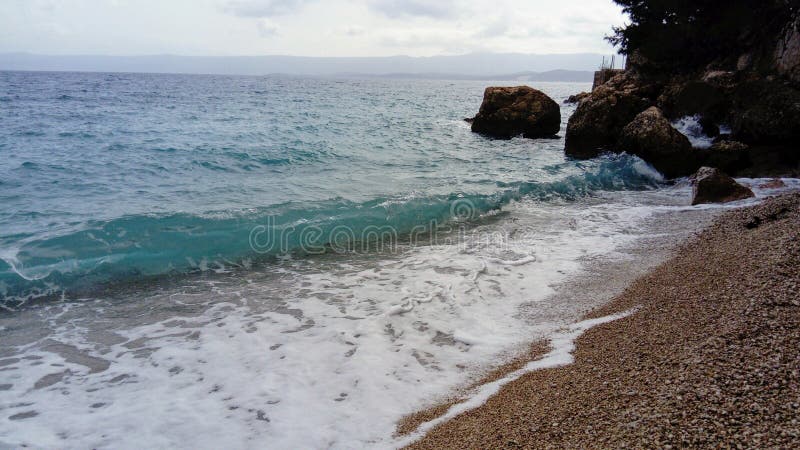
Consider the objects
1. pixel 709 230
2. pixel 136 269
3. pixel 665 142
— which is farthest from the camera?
pixel 665 142

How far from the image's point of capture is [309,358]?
4652mm

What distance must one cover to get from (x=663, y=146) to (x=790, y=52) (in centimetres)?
606

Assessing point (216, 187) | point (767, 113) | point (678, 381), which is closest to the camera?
point (678, 381)

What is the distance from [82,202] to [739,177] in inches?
601

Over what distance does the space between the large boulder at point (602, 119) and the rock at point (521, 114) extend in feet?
16.3

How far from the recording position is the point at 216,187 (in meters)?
11.7

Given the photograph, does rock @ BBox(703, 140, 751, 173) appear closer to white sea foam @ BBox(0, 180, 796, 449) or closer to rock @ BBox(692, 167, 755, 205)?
rock @ BBox(692, 167, 755, 205)

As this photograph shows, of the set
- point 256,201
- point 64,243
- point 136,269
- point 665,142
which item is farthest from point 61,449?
point 665,142

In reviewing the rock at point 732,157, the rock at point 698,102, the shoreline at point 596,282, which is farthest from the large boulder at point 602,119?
the shoreline at point 596,282

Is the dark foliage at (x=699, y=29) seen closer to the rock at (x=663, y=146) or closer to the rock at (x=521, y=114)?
the rock at (x=521, y=114)

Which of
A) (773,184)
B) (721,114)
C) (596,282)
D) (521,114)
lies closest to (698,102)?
(721,114)

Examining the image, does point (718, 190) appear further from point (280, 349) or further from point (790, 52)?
point (280, 349)

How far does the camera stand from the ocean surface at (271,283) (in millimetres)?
3949

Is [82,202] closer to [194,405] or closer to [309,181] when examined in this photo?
[309,181]
